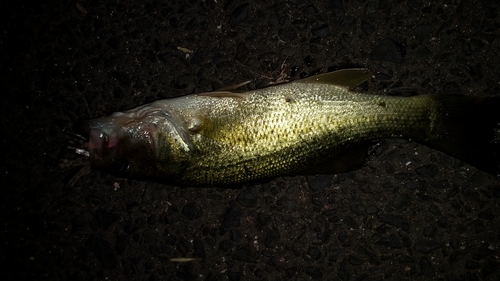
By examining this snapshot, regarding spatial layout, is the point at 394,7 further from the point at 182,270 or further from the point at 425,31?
the point at 182,270

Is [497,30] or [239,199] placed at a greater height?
[497,30]

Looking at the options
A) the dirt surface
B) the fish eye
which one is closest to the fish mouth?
the fish eye

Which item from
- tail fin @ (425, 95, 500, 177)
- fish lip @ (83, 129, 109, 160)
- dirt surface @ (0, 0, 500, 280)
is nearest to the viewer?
fish lip @ (83, 129, 109, 160)

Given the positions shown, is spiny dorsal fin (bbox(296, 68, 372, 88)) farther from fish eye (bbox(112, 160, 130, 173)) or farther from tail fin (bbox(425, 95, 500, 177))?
fish eye (bbox(112, 160, 130, 173))

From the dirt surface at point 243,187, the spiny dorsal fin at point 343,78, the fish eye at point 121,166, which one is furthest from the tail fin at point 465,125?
the fish eye at point 121,166

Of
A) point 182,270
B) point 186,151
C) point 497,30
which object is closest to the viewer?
point 186,151

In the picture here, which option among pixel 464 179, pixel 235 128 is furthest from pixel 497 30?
pixel 235 128

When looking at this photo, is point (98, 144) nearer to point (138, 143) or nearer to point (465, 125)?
point (138, 143)

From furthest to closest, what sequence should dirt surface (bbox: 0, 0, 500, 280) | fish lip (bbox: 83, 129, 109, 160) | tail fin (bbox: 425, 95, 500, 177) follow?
1. dirt surface (bbox: 0, 0, 500, 280)
2. tail fin (bbox: 425, 95, 500, 177)
3. fish lip (bbox: 83, 129, 109, 160)
